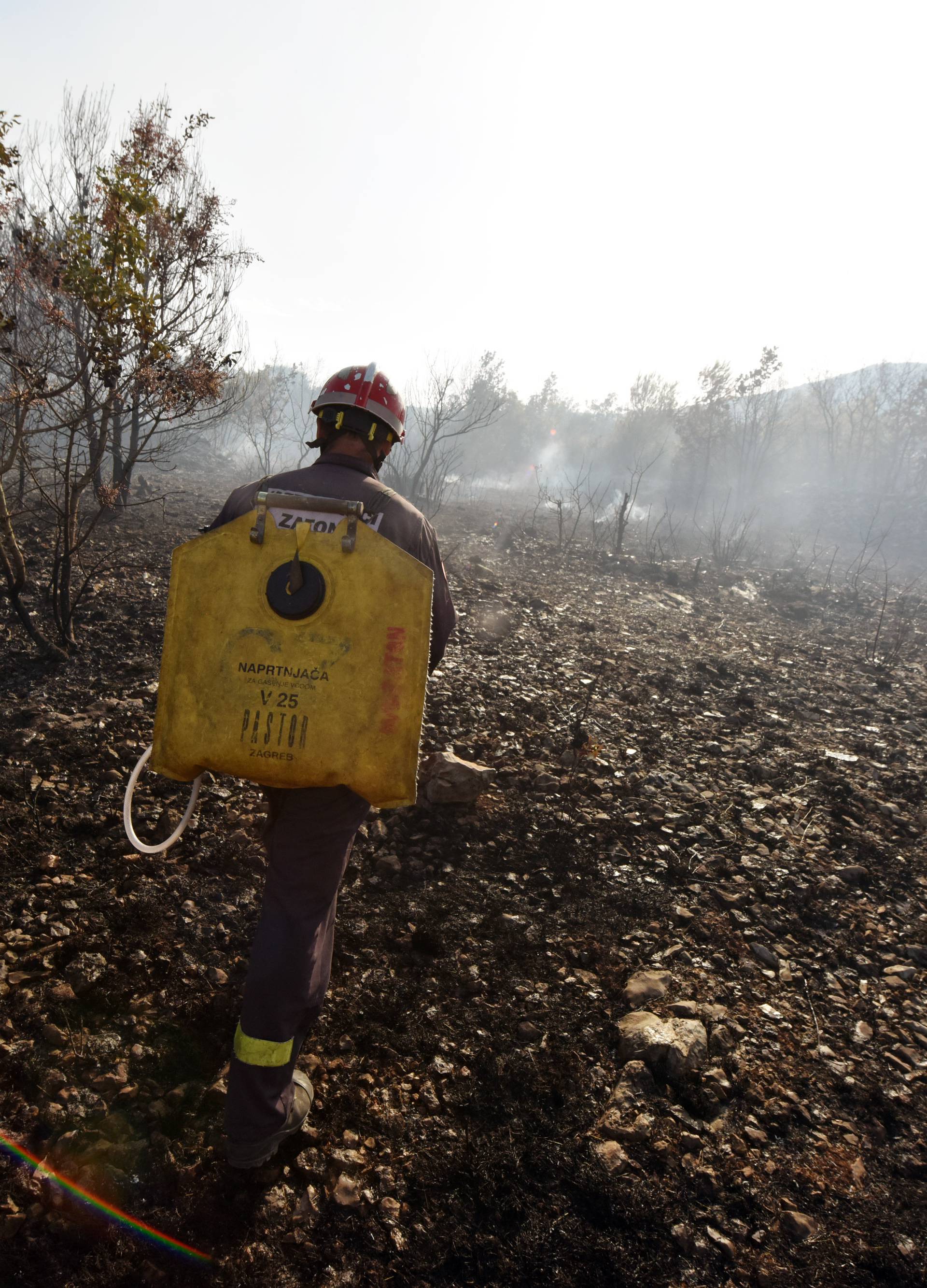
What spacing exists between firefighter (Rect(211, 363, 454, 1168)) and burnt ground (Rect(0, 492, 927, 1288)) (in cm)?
18

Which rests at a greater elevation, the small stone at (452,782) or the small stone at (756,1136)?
the small stone at (452,782)

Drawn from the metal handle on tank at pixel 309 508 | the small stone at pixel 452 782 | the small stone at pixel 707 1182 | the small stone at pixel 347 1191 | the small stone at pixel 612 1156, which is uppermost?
the metal handle on tank at pixel 309 508

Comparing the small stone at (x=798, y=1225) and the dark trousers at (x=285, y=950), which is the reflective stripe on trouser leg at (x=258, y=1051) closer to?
the dark trousers at (x=285, y=950)

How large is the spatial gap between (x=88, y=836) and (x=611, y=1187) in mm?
2518

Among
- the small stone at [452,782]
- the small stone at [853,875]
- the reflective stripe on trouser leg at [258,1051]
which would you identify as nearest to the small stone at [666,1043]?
the reflective stripe on trouser leg at [258,1051]

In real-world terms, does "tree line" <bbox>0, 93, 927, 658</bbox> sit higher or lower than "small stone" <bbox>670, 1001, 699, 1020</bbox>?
higher

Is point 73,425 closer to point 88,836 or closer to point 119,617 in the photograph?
point 119,617

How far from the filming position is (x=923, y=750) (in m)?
5.54

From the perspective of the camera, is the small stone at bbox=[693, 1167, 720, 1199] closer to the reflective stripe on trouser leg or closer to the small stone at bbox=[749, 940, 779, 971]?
the small stone at bbox=[749, 940, 779, 971]

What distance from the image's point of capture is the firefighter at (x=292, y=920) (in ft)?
5.57

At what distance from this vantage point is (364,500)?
182 centimetres

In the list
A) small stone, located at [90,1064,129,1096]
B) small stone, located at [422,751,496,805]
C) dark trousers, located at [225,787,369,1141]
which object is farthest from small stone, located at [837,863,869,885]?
small stone, located at [90,1064,129,1096]

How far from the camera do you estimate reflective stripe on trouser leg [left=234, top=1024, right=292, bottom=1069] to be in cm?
170

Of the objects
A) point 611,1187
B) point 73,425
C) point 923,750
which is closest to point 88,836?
point 611,1187
